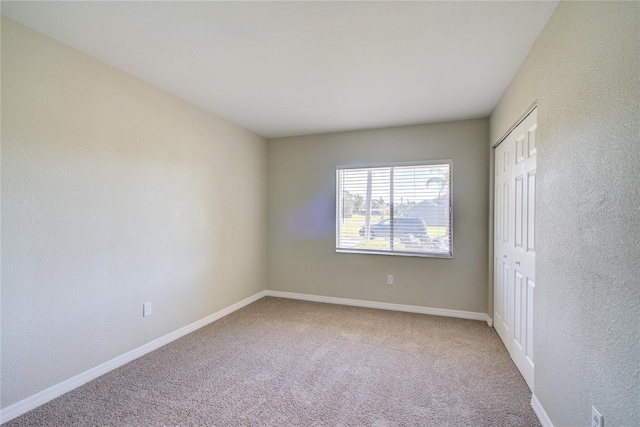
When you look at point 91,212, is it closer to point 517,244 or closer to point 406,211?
point 406,211

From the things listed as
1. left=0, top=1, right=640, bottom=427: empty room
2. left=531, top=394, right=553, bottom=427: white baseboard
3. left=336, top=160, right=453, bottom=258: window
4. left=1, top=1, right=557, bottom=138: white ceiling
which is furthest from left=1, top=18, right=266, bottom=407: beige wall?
left=531, top=394, right=553, bottom=427: white baseboard

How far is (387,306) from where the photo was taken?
3859 mm

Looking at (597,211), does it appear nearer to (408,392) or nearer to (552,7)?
(552,7)

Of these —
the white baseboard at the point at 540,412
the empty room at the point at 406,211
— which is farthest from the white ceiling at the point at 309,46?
the white baseboard at the point at 540,412

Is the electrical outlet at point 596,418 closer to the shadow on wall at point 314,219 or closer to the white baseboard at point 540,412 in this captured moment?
the white baseboard at point 540,412

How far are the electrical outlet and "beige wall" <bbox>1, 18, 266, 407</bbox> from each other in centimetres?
309

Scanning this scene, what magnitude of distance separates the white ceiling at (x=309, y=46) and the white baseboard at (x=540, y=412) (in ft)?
7.70

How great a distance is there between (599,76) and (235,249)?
3.67 metres

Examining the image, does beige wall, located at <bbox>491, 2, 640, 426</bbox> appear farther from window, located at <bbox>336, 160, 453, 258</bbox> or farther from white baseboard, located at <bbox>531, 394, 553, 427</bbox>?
window, located at <bbox>336, 160, 453, 258</bbox>

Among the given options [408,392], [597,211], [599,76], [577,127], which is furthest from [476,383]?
[599,76]

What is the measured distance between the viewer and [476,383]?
7.11ft

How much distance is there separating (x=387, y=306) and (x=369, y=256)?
70 centimetres

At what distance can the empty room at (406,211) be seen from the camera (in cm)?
135

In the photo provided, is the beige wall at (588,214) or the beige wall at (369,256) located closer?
the beige wall at (588,214)
